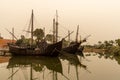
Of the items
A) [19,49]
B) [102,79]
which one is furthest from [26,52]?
[102,79]

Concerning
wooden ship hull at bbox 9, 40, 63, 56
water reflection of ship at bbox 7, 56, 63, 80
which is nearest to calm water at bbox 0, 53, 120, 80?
water reflection of ship at bbox 7, 56, 63, 80

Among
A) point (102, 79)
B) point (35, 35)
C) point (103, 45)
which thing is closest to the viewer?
point (102, 79)

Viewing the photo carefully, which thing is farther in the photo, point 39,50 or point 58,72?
point 39,50

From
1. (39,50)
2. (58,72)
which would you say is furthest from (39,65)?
(39,50)

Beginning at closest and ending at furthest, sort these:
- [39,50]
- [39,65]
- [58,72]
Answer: [58,72] → [39,65] → [39,50]

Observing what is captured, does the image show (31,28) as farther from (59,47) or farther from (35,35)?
(35,35)

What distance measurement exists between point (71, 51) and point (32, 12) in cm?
1778

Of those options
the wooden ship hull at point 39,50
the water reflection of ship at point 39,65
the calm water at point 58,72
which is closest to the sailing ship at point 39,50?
the wooden ship hull at point 39,50

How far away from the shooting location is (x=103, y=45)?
112 metres

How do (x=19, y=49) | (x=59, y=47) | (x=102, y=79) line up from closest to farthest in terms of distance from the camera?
(x=102, y=79) → (x=59, y=47) → (x=19, y=49)

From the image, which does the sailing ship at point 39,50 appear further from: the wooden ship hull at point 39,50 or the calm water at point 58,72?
the calm water at point 58,72

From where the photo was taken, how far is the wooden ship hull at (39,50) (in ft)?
160

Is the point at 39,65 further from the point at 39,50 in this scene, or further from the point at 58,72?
the point at 39,50

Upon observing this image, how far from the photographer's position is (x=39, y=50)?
5034 cm
